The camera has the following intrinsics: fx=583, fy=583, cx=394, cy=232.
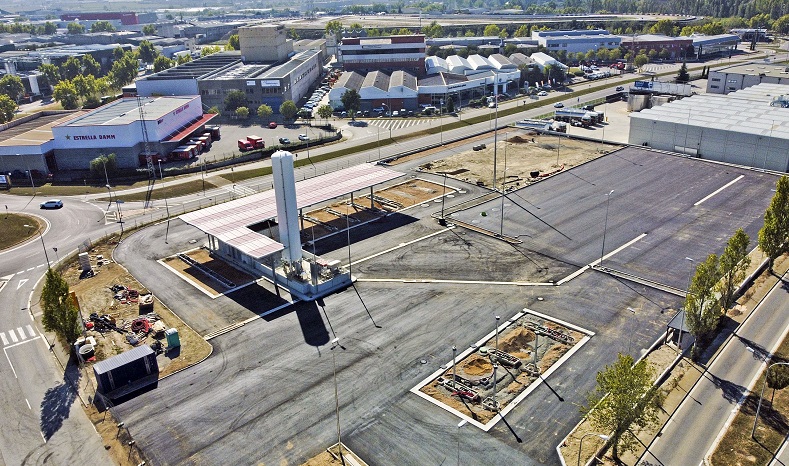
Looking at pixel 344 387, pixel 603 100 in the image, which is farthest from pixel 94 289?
pixel 603 100

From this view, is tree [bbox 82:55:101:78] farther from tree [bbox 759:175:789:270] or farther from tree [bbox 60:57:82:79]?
tree [bbox 759:175:789:270]

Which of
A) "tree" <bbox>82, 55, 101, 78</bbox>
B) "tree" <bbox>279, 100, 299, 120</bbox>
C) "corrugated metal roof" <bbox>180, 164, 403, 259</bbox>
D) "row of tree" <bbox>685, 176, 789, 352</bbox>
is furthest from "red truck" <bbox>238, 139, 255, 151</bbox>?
"tree" <bbox>82, 55, 101, 78</bbox>

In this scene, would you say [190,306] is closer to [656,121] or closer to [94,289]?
[94,289]

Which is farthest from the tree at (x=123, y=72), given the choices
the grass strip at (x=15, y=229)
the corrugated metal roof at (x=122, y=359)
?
the corrugated metal roof at (x=122, y=359)

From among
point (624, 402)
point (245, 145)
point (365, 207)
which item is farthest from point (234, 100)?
point (624, 402)

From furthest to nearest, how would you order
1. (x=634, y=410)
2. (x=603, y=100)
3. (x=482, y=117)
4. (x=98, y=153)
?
(x=603, y=100), (x=482, y=117), (x=98, y=153), (x=634, y=410)

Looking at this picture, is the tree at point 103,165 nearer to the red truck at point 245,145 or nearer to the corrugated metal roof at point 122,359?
the red truck at point 245,145
